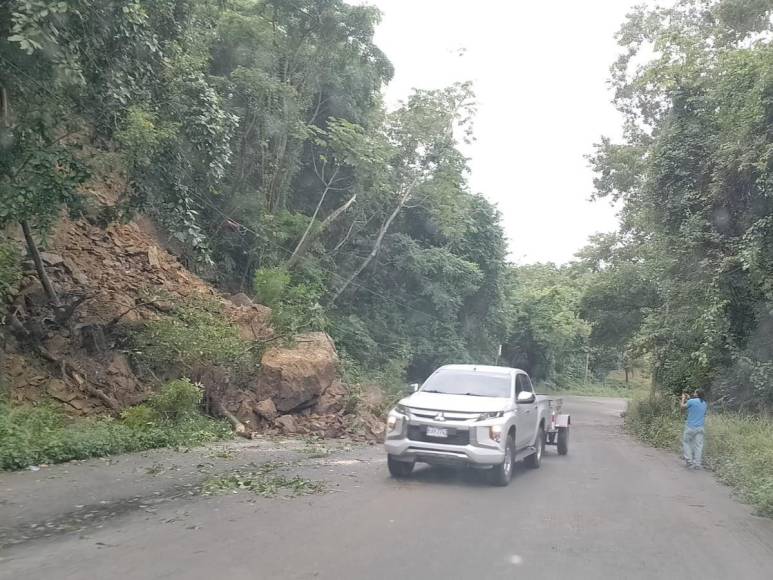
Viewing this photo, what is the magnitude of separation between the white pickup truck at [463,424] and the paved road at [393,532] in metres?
0.42

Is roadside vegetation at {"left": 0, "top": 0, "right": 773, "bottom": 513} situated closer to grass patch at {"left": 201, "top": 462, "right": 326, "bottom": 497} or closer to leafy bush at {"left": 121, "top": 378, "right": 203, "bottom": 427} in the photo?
leafy bush at {"left": 121, "top": 378, "right": 203, "bottom": 427}

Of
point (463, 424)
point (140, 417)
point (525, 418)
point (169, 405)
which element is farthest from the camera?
point (169, 405)

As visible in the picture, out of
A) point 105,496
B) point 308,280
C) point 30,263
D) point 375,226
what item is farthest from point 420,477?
point 375,226

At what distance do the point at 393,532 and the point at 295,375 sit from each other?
37.8ft

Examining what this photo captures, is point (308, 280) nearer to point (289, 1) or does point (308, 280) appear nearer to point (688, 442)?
point (289, 1)

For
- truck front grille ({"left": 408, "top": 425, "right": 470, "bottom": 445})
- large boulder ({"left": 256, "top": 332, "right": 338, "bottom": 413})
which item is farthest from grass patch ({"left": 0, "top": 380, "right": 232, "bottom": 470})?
truck front grille ({"left": 408, "top": 425, "right": 470, "bottom": 445})

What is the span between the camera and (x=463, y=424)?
10.5m

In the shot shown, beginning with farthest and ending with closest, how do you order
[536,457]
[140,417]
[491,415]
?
[140,417] → [536,457] → [491,415]

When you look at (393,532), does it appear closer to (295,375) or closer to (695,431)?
(695,431)

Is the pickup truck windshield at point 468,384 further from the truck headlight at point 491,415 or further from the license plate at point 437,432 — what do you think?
the license plate at point 437,432

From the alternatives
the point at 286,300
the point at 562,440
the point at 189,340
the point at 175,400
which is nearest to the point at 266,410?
the point at 189,340

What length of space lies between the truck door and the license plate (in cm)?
156

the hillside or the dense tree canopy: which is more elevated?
the dense tree canopy

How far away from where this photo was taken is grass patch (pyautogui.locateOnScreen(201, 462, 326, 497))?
9.71 meters
